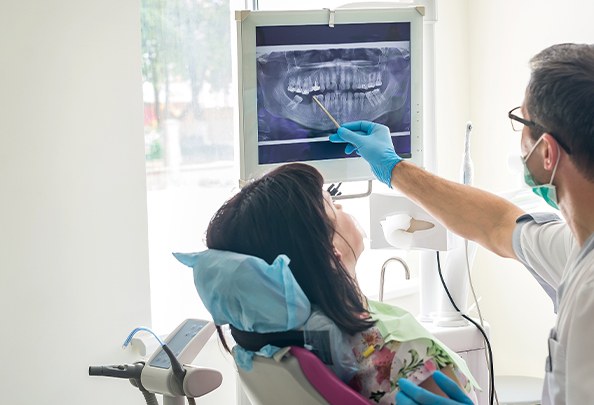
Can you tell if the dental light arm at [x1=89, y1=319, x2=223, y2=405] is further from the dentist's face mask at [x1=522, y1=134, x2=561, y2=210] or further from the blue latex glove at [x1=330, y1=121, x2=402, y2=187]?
the dentist's face mask at [x1=522, y1=134, x2=561, y2=210]

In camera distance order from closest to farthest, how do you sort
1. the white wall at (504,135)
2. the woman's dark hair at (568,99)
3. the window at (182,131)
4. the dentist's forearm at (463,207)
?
1. the woman's dark hair at (568,99)
2. the dentist's forearm at (463,207)
3. the window at (182,131)
4. the white wall at (504,135)

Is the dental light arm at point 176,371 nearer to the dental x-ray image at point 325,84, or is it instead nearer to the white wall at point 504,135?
the dental x-ray image at point 325,84

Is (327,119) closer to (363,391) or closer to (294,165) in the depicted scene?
(294,165)

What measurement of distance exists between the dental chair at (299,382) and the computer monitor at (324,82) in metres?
0.77

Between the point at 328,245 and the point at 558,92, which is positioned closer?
the point at 558,92

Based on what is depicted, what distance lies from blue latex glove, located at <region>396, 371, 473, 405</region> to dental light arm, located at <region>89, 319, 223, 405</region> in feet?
1.76

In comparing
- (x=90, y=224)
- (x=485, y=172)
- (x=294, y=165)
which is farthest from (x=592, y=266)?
(x=485, y=172)

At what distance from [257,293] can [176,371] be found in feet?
1.48

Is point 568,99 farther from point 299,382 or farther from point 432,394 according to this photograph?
point 299,382

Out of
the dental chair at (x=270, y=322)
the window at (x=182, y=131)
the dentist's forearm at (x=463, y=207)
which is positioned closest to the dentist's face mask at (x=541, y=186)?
the dentist's forearm at (x=463, y=207)

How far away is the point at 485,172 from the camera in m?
3.86

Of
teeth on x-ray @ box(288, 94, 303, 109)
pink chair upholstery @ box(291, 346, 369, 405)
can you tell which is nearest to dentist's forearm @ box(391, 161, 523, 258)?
teeth on x-ray @ box(288, 94, 303, 109)

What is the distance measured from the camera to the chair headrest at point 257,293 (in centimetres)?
156

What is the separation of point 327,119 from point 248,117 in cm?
22
